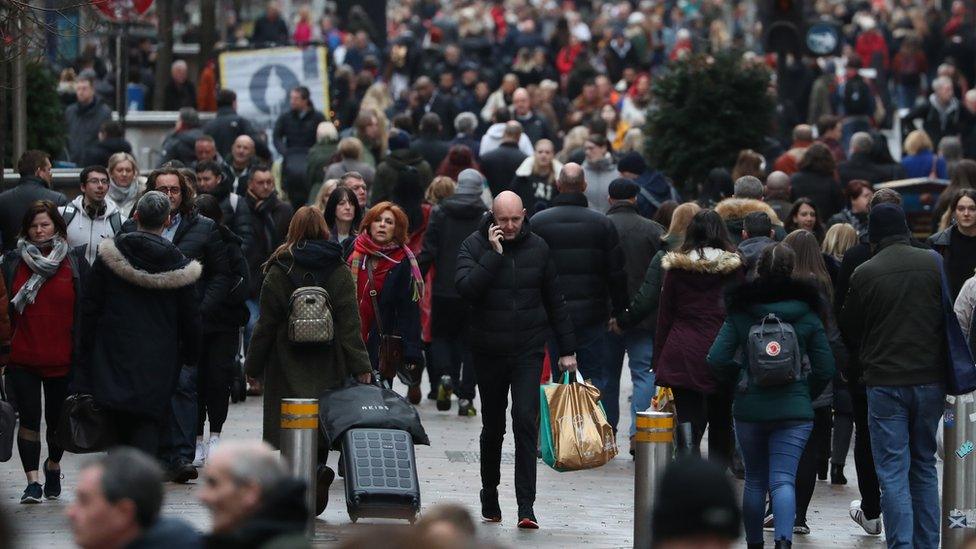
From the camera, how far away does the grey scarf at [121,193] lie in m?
14.6

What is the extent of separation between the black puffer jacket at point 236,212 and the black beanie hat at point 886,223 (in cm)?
541

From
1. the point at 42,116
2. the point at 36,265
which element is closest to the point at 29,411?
the point at 36,265

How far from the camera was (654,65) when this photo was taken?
39.0m

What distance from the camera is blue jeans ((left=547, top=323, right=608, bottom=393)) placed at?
14.3 m

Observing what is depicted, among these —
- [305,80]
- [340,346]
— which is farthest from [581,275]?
[305,80]

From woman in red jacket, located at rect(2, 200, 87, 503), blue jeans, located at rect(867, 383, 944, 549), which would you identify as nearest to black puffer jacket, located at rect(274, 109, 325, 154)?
woman in red jacket, located at rect(2, 200, 87, 503)

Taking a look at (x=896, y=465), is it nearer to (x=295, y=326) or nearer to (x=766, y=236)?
(x=766, y=236)

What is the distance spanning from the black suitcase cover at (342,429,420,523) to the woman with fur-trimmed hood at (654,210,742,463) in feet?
5.79

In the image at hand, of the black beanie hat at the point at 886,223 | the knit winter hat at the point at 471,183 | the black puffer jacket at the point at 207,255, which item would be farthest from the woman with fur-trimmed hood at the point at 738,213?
the black puffer jacket at the point at 207,255

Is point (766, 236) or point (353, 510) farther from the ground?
point (766, 236)

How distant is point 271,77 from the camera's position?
83.4ft

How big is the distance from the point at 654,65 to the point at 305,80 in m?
14.6

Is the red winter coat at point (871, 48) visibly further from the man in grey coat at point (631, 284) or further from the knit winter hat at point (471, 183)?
the man in grey coat at point (631, 284)

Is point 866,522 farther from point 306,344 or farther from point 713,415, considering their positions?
point 306,344
